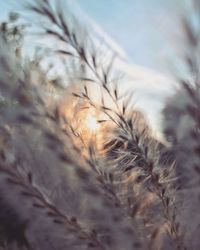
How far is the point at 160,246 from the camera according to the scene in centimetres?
168

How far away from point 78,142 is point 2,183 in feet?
0.88

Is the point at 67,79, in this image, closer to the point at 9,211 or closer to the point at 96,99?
the point at 96,99

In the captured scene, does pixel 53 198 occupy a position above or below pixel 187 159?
below

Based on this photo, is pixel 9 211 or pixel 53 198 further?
pixel 9 211

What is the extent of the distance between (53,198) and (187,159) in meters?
0.46

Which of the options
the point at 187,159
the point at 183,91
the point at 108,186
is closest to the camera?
the point at 183,91

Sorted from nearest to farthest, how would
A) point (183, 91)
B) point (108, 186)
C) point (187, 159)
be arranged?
point (183, 91)
point (108, 186)
point (187, 159)

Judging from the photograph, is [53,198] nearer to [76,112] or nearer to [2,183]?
[2,183]

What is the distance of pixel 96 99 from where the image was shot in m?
1.83

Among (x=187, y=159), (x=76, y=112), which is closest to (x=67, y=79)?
(x=76, y=112)

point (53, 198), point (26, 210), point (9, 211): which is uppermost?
point (53, 198)

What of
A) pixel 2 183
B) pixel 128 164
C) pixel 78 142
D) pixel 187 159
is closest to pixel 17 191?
pixel 2 183

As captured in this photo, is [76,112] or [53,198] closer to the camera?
[53,198]

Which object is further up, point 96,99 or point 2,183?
point 96,99
